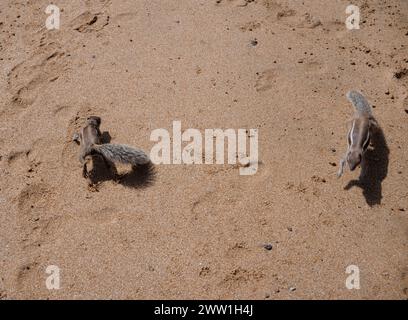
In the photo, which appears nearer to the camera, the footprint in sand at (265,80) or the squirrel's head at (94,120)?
the squirrel's head at (94,120)

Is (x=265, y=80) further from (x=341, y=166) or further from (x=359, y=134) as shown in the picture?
(x=341, y=166)

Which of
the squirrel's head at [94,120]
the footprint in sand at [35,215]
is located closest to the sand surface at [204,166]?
the footprint in sand at [35,215]

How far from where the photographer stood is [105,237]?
4.50 meters

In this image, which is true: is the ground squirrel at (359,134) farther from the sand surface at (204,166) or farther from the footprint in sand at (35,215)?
the footprint in sand at (35,215)

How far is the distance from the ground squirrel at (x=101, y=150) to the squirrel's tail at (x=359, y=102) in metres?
2.54

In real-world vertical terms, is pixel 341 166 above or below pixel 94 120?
below

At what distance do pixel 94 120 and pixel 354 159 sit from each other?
3017 mm

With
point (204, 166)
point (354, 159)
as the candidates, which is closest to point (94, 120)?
point (204, 166)

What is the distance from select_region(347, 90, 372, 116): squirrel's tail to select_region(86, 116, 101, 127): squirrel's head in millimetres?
3075

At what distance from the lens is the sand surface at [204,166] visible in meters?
4.23

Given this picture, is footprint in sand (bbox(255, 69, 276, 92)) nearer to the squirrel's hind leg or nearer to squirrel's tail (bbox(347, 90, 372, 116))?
squirrel's tail (bbox(347, 90, 372, 116))

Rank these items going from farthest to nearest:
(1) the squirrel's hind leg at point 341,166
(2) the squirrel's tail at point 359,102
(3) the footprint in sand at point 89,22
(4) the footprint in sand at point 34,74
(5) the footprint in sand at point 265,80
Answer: (3) the footprint in sand at point 89,22
(4) the footprint in sand at point 34,74
(5) the footprint in sand at point 265,80
(2) the squirrel's tail at point 359,102
(1) the squirrel's hind leg at point 341,166

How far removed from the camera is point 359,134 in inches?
187

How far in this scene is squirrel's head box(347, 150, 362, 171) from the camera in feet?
15.1
